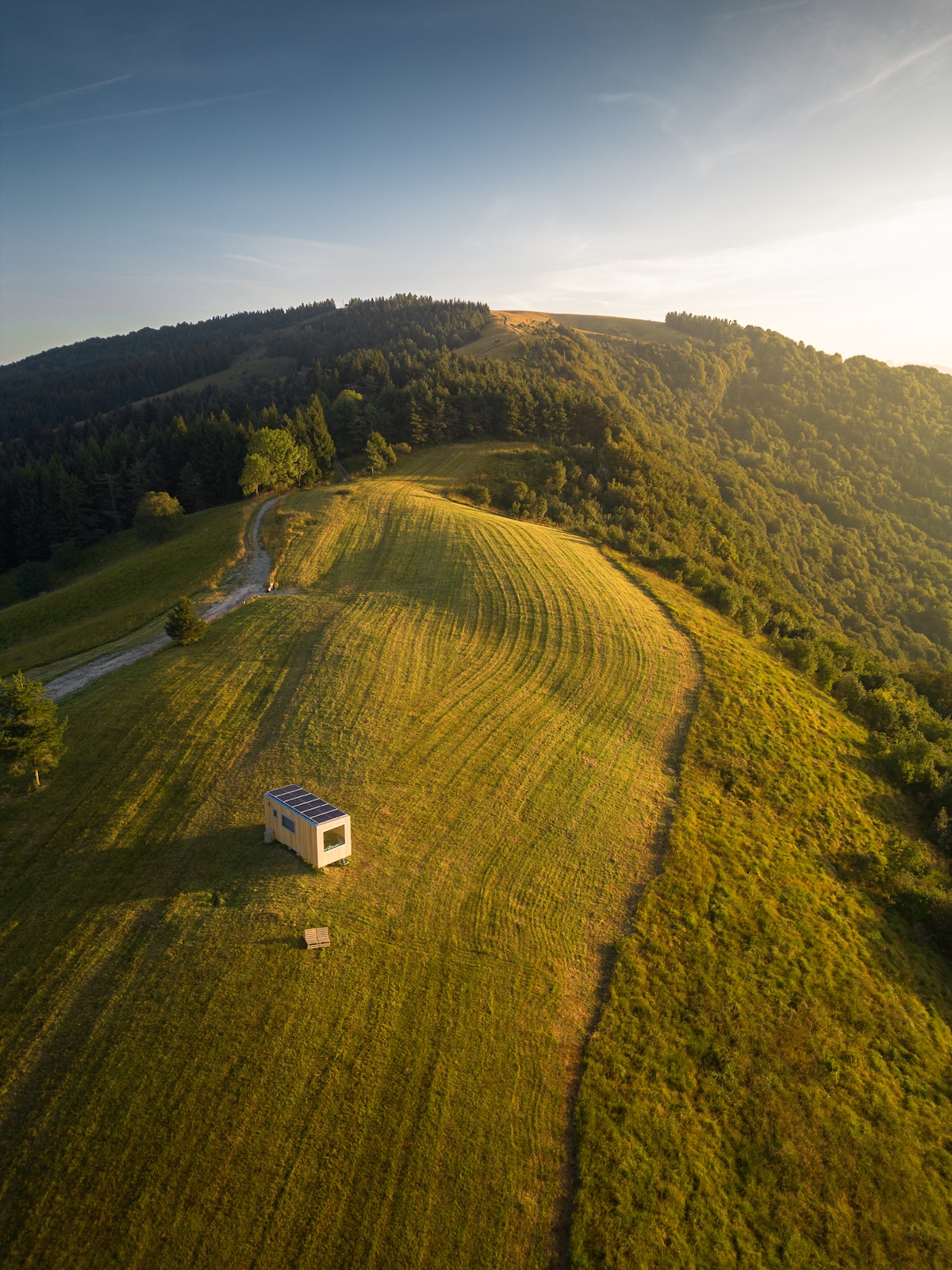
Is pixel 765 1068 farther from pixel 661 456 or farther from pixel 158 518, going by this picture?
pixel 661 456

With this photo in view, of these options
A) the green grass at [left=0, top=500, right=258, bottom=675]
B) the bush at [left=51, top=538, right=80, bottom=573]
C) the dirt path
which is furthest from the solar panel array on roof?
the bush at [left=51, top=538, right=80, bottom=573]

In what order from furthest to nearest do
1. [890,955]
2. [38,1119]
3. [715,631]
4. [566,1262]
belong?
[715,631] → [890,955] → [38,1119] → [566,1262]

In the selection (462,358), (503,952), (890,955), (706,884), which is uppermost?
(462,358)

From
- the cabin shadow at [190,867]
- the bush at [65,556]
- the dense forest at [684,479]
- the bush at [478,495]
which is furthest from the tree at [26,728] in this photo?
the bush at [65,556]

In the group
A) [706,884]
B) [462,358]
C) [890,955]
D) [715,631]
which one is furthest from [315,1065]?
[462,358]

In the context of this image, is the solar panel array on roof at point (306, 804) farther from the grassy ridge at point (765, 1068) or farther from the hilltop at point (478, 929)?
the grassy ridge at point (765, 1068)

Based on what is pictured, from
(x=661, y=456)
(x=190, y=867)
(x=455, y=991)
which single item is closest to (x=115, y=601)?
(x=190, y=867)

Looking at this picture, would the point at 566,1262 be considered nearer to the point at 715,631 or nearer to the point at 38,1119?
the point at 38,1119
